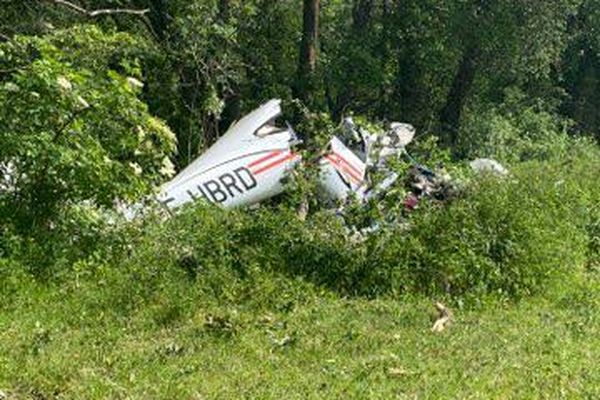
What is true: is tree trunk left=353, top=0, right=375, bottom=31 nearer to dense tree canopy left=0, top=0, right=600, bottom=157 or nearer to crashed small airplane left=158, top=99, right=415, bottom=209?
dense tree canopy left=0, top=0, right=600, bottom=157

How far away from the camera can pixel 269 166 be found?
1073cm

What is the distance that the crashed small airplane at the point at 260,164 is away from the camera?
9984 mm

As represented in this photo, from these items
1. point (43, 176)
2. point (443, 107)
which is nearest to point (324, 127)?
point (43, 176)

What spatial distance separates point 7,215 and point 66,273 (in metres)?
0.80

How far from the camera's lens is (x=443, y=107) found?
884 inches

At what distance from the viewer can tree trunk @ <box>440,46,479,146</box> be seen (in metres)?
21.1

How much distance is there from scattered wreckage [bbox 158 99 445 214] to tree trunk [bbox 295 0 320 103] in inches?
133

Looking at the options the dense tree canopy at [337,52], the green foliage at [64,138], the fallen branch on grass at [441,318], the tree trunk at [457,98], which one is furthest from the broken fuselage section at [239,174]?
the tree trunk at [457,98]

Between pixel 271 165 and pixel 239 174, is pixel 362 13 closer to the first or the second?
pixel 271 165

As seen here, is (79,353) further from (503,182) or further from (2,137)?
(503,182)

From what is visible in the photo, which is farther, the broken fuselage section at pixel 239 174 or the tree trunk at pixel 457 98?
the tree trunk at pixel 457 98

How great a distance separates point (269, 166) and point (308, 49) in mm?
4893

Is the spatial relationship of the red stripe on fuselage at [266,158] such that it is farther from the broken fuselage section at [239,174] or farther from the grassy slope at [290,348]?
the grassy slope at [290,348]

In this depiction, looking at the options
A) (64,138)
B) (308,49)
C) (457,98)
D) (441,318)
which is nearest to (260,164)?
(64,138)
